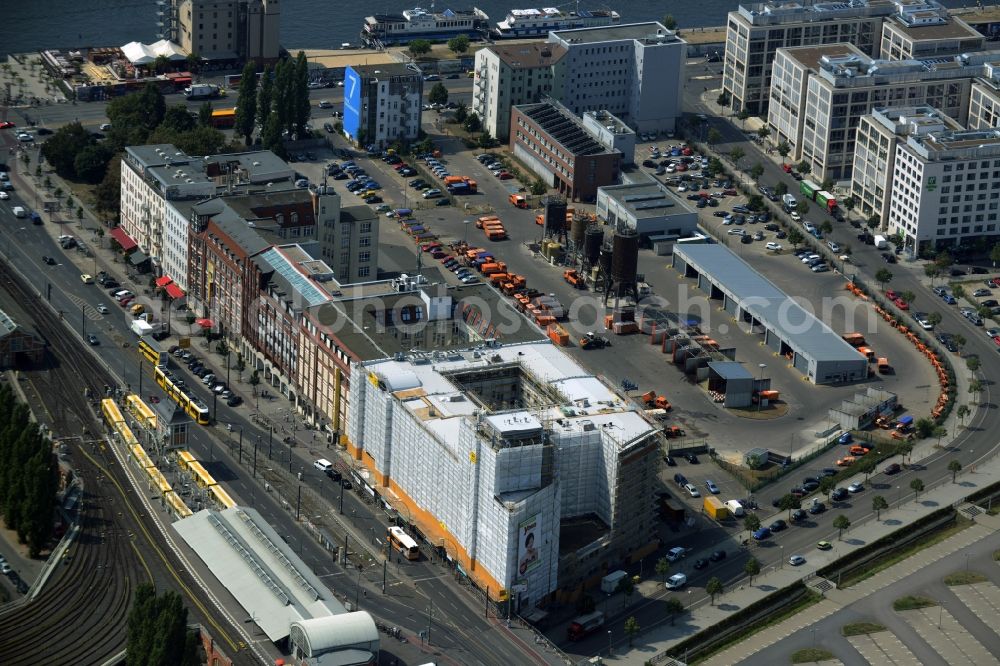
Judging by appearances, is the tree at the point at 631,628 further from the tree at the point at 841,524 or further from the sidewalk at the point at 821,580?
the tree at the point at 841,524

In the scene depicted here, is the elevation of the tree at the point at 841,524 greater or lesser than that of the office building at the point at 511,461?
lesser

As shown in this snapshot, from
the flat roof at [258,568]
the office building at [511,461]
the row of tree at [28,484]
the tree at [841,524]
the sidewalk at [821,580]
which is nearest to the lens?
the flat roof at [258,568]

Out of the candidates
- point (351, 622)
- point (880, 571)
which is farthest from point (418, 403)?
point (880, 571)

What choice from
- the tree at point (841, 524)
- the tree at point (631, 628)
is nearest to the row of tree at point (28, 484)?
the tree at point (631, 628)

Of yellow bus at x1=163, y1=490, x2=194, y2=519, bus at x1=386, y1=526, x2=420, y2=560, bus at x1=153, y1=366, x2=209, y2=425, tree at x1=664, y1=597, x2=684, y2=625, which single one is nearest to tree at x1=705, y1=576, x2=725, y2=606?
tree at x1=664, y1=597, x2=684, y2=625

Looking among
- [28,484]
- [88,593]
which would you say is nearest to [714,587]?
[88,593]

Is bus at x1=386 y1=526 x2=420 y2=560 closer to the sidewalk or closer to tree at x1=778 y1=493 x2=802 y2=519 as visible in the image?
the sidewalk

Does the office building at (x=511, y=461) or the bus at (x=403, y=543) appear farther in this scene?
the bus at (x=403, y=543)

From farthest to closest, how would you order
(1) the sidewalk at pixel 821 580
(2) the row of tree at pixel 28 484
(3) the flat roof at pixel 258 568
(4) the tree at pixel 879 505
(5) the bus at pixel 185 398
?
(5) the bus at pixel 185 398 → (4) the tree at pixel 879 505 → (2) the row of tree at pixel 28 484 → (1) the sidewalk at pixel 821 580 → (3) the flat roof at pixel 258 568
